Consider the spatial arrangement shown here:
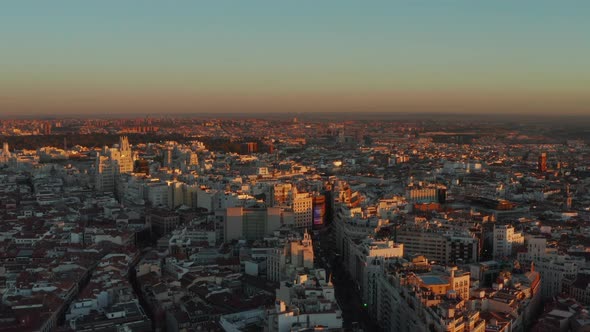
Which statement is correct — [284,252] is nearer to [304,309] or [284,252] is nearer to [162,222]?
[304,309]

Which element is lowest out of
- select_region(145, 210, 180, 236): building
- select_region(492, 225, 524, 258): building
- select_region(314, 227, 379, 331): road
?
select_region(314, 227, 379, 331): road

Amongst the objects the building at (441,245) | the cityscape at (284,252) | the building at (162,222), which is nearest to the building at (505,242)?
the cityscape at (284,252)

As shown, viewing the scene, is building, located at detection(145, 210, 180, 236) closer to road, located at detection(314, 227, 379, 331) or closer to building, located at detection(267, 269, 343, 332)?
road, located at detection(314, 227, 379, 331)

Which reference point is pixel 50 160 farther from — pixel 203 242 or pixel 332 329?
pixel 332 329

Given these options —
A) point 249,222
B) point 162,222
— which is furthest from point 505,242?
point 162,222

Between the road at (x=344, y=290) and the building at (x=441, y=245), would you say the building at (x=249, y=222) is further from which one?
the building at (x=441, y=245)

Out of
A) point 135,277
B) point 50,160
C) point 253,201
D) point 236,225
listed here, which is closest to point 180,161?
point 50,160

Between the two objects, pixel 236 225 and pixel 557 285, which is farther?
pixel 236 225

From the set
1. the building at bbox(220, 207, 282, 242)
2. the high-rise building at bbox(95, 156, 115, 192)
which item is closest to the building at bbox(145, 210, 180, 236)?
the building at bbox(220, 207, 282, 242)

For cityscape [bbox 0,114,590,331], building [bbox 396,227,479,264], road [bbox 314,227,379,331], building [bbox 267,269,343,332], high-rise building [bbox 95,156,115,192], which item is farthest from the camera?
high-rise building [bbox 95,156,115,192]

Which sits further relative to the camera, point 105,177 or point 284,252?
point 105,177

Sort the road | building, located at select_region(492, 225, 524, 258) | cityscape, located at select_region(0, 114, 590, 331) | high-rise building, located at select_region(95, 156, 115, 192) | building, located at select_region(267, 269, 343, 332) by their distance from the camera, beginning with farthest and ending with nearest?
1. high-rise building, located at select_region(95, 156, 115, 192)
2. building, located at select_region(492, 225, 524, 258)
3. the road
4. cityscape, located at select_region(0, 114, 590, 331)
5. building, located at select_region(267, 269, 343, 332)
